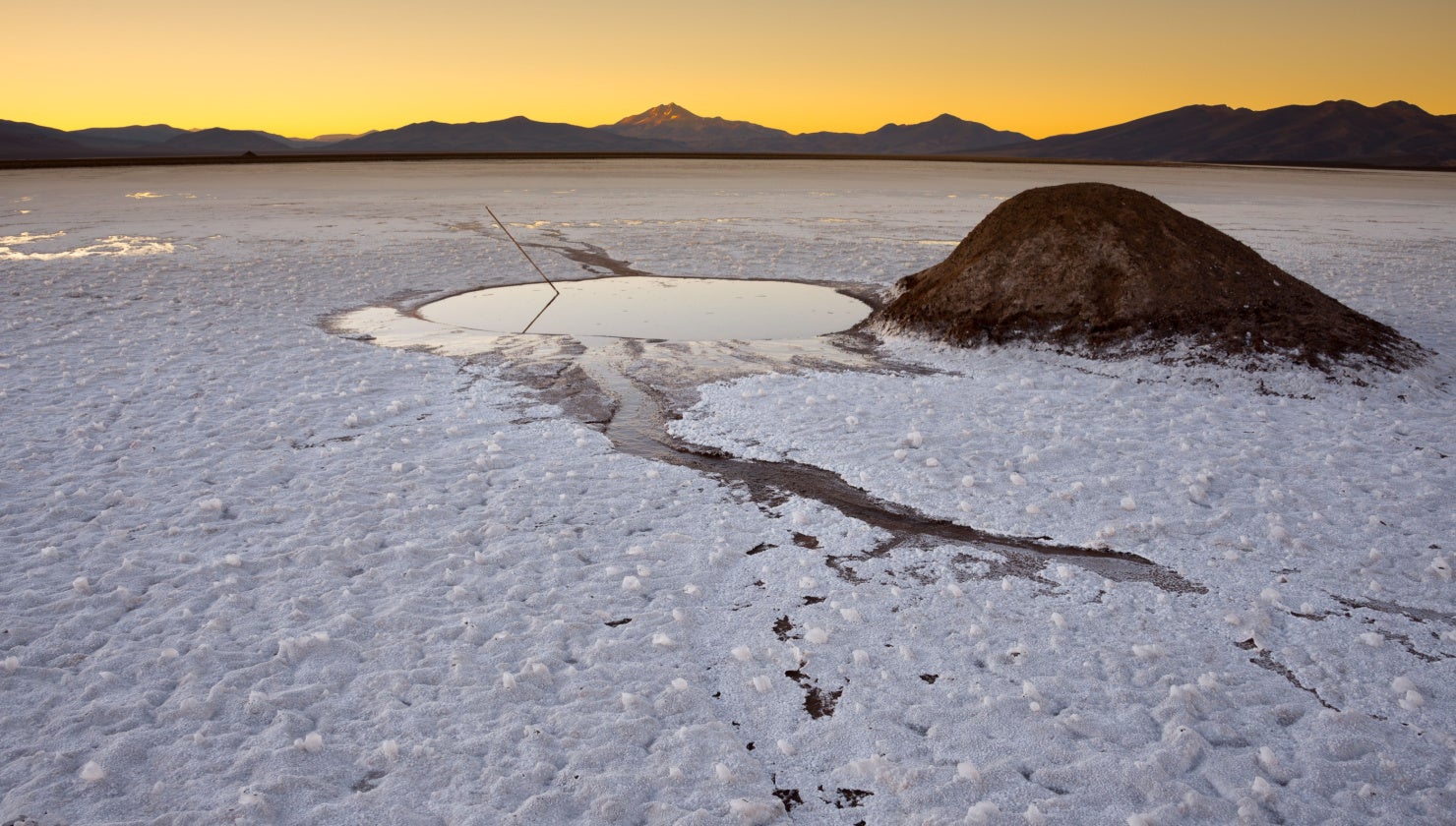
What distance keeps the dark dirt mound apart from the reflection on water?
154 cm

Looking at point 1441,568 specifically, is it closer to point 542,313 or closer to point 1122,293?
point 1122,293

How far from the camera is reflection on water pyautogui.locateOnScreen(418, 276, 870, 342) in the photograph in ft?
34.5

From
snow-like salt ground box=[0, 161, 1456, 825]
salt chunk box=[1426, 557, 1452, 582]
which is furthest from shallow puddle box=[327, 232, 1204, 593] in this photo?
salt chunk box=[1426, 557, 1452, 582]

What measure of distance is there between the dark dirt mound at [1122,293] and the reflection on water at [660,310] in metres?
1.54

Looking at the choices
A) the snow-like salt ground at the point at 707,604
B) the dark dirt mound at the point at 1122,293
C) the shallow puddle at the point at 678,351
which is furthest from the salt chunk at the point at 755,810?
the dark dirt mound at the point at 1122,293

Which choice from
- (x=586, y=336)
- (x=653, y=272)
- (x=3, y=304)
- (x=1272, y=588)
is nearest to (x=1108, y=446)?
Answer: (x=1272, y=588)

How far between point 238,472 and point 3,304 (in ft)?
26.2

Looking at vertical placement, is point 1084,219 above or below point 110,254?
above

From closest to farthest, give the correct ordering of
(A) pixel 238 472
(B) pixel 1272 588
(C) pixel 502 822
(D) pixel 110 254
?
(C) pixel 502 822, (B) pixel 1272 588, (A) pixel 238 472, (D) pixel 110 254

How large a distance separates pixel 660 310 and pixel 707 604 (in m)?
7.82

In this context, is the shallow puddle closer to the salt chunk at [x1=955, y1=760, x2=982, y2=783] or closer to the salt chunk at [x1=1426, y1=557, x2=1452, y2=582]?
the salt chunk at [x1=1426, y1=557, x2=1452, y2=582]

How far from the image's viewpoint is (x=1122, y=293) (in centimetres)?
922

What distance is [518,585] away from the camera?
14.7 feet

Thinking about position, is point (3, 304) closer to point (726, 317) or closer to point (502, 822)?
point (726, 317)
